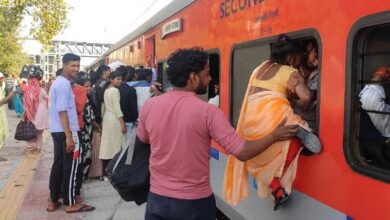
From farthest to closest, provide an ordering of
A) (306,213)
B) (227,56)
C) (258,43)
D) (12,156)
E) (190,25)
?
(12,156) → (190,25) → (227,56) → (258,43) → (306,213)

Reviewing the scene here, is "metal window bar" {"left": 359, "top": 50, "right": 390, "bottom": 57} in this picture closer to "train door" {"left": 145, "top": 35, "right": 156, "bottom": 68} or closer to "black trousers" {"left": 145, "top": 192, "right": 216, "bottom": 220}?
"black trousers" {"left": 145, "top": 192, "right": 216, "bottom": 220}

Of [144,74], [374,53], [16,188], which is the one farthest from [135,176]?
[16,188]

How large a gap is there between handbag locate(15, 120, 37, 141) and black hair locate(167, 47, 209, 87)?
24.7 feet

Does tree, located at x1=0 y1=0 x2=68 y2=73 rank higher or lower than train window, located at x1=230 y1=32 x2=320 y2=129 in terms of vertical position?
higher

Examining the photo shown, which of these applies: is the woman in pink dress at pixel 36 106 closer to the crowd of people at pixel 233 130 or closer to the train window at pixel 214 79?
the train window at pixel 214 79

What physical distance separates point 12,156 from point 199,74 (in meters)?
7.85

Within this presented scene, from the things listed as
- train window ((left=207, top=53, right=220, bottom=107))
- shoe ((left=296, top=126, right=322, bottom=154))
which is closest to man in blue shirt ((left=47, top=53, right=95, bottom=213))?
train window ((left=207, top=53, right=220, bottom=107))

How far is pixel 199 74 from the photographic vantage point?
2418 millimetres

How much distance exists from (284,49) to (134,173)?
1.19 metres

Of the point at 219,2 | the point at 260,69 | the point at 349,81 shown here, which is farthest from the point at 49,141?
the point at 349,81

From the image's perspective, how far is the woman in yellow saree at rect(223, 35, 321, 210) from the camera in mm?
2705

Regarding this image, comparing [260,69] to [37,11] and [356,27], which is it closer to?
→ [356,27]

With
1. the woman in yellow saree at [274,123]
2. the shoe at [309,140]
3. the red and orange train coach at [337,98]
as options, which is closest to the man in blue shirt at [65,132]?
the red and orange train coach at [337,98]

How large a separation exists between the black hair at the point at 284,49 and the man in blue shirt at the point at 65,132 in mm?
2591
